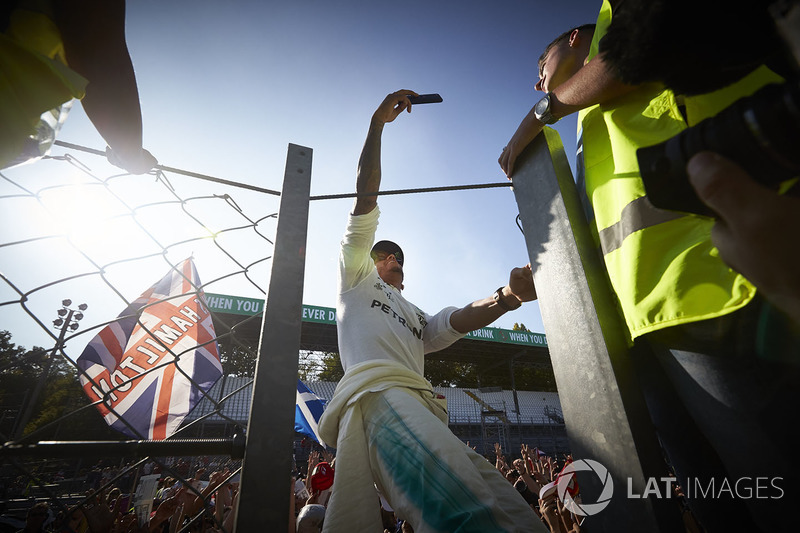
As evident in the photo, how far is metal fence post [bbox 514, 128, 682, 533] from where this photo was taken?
82 centimetres

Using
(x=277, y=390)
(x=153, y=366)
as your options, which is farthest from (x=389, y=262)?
(x=153, y=366)

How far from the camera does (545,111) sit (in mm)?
1191

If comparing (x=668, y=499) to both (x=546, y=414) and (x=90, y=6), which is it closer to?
(x=90, y=6)

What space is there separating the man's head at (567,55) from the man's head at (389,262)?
5.33ft

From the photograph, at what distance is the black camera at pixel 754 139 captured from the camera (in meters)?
0.51

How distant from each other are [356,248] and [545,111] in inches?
46.1

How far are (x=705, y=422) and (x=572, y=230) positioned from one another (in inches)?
22.1

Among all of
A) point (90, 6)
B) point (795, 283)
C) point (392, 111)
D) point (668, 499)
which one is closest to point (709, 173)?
point (795, 283)

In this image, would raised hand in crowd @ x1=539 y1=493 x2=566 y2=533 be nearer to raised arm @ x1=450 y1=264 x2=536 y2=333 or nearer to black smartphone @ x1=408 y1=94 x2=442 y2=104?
raised arm @ x1=450 y1=264 x2=536 y2=333

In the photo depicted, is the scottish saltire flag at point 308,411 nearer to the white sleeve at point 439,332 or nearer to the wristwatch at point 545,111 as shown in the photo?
the white sleeve at point 439,332

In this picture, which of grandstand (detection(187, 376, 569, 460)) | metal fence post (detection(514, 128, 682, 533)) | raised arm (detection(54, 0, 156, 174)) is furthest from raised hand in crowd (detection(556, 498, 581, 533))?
grandstand (detection(187, 376, 569, 460))

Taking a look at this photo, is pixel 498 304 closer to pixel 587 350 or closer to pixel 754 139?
pixel 587 350

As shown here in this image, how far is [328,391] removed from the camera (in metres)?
21.2

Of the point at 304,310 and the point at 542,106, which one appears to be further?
the point at 304,310
